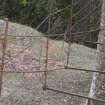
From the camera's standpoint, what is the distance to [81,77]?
6.08 m

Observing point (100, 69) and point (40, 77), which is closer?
point (100, 69)

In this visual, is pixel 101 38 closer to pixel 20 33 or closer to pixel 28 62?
pixel 28 62

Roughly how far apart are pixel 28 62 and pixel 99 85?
7.44 feet

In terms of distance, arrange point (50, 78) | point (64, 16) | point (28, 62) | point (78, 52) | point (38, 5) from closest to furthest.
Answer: point (50, 78)
point (28, 62)
point (78, 52)
point (64, 16)
point (38, 5)

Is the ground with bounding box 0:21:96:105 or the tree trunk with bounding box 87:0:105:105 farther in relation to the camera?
the ground with bounding box 0:21:96:105

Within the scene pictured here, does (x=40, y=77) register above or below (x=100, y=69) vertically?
below

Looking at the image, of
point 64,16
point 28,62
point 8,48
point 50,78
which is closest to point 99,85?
point 50,78

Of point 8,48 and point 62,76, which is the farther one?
point 8,48

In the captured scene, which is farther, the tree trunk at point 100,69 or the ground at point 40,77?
the ground at point 40,77

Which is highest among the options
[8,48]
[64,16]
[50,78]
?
[64,16]

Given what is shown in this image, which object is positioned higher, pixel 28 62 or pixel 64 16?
pixel 64 16

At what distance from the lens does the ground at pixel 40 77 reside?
517 centimetres

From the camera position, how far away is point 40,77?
5.78 m

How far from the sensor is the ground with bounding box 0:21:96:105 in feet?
17.0
